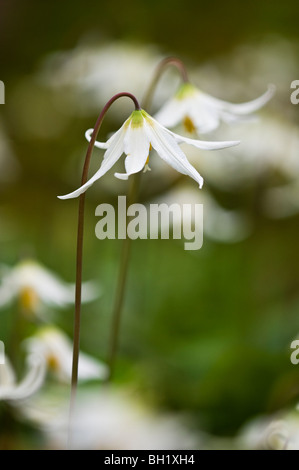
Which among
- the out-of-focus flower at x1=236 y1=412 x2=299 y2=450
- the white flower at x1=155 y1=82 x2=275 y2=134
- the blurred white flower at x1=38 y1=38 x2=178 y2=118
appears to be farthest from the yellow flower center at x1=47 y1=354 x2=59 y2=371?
the blurred white flower at x1=38 y1=38 x2=178 y2=118

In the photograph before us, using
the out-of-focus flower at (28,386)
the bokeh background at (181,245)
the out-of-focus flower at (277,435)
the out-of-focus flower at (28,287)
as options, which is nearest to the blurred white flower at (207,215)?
the bokeh background at (181,245)

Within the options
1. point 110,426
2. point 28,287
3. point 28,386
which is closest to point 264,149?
point 28,287

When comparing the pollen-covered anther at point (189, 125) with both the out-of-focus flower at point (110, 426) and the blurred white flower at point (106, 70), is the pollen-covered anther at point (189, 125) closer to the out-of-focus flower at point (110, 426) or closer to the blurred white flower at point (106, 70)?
the out-of-focus flower at point (110, 426)

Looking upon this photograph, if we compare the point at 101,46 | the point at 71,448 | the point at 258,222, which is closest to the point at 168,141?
the point at 71,448

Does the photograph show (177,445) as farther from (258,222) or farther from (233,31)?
(233,31)

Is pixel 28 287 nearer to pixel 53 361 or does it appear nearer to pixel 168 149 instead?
pixel 53 361

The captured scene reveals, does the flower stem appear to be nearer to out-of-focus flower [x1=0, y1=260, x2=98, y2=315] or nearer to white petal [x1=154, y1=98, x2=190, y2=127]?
white petal [x1=154, y1=98, x2=190, y2=127]
